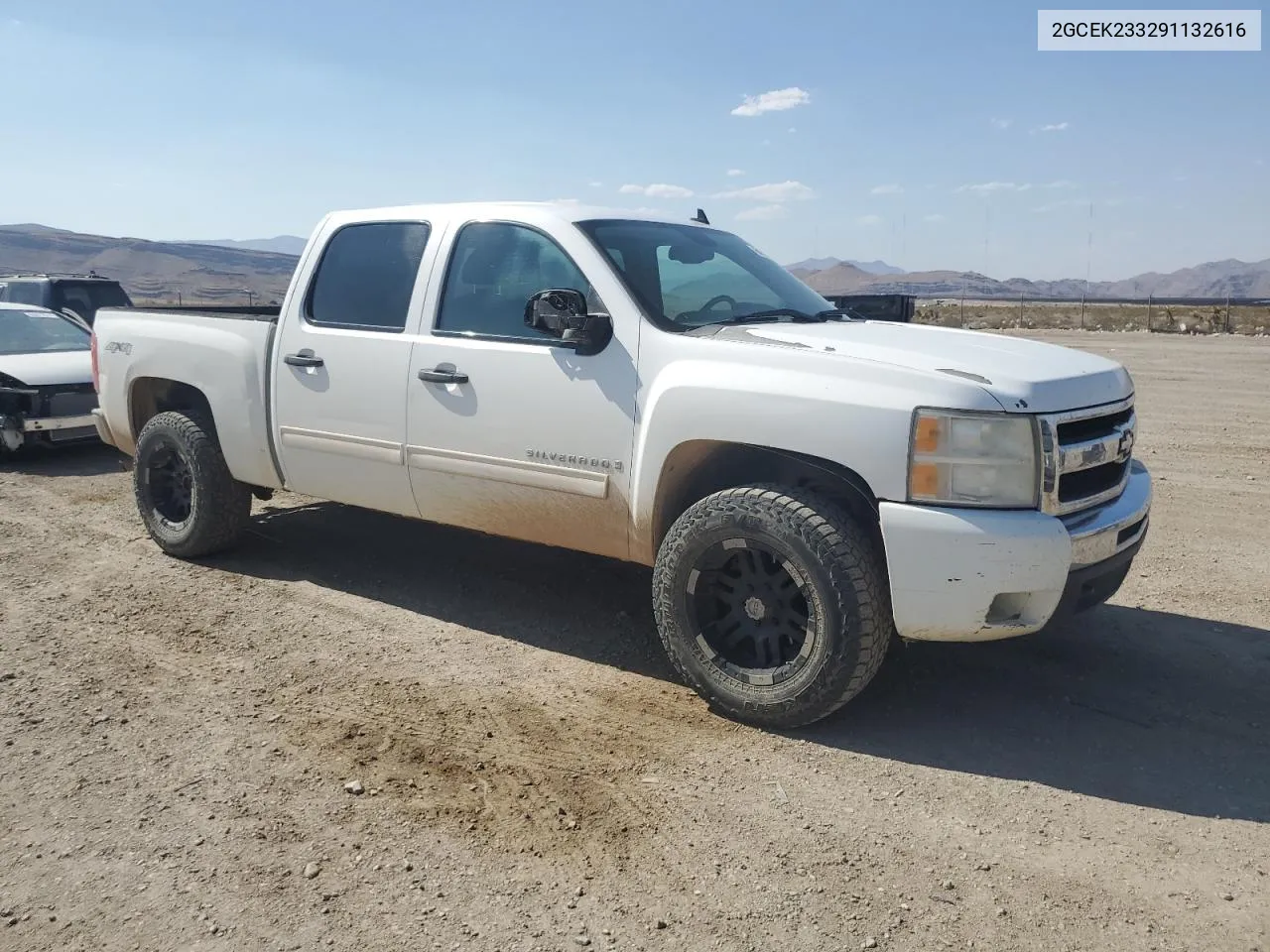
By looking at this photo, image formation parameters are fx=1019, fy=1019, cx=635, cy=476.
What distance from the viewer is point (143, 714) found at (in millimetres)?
3938

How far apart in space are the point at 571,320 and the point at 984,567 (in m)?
1.85

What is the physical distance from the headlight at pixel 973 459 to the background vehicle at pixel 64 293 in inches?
508

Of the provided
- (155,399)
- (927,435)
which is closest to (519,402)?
(927,435)

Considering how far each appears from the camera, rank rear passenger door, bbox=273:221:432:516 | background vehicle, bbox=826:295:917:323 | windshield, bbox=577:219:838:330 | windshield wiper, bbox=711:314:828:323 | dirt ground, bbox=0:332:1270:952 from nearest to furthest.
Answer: dirt ground, bbox=0:332:1270:952
windshield, bbox=577:219:838:330
windshield wiper, bbox=711:314:828:323
rear passenger door, bbox=273:221:432:516
background vehicle, bbox=826:295:917:323

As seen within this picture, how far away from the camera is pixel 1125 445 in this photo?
3.95 metres

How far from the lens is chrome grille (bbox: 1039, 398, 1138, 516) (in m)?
3.43

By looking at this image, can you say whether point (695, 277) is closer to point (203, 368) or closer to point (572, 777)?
point (572, 777)

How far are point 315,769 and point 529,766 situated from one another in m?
0.73

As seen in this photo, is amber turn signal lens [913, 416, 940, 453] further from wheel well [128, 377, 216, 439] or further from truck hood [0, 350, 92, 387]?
truck hood [0, 350, 92, 387]

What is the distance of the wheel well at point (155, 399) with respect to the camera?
617 cm

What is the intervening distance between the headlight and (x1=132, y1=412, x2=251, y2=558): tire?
4.04 metres

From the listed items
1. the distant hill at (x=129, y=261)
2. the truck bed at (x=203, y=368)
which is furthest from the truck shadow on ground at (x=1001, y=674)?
the distant hill at (x=129, y=261)

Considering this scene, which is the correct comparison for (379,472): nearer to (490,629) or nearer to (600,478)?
(490,629)

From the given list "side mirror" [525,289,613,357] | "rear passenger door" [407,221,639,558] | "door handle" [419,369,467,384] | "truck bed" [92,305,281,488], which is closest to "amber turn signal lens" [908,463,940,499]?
"rear passenger door" [407,221,639,558]
